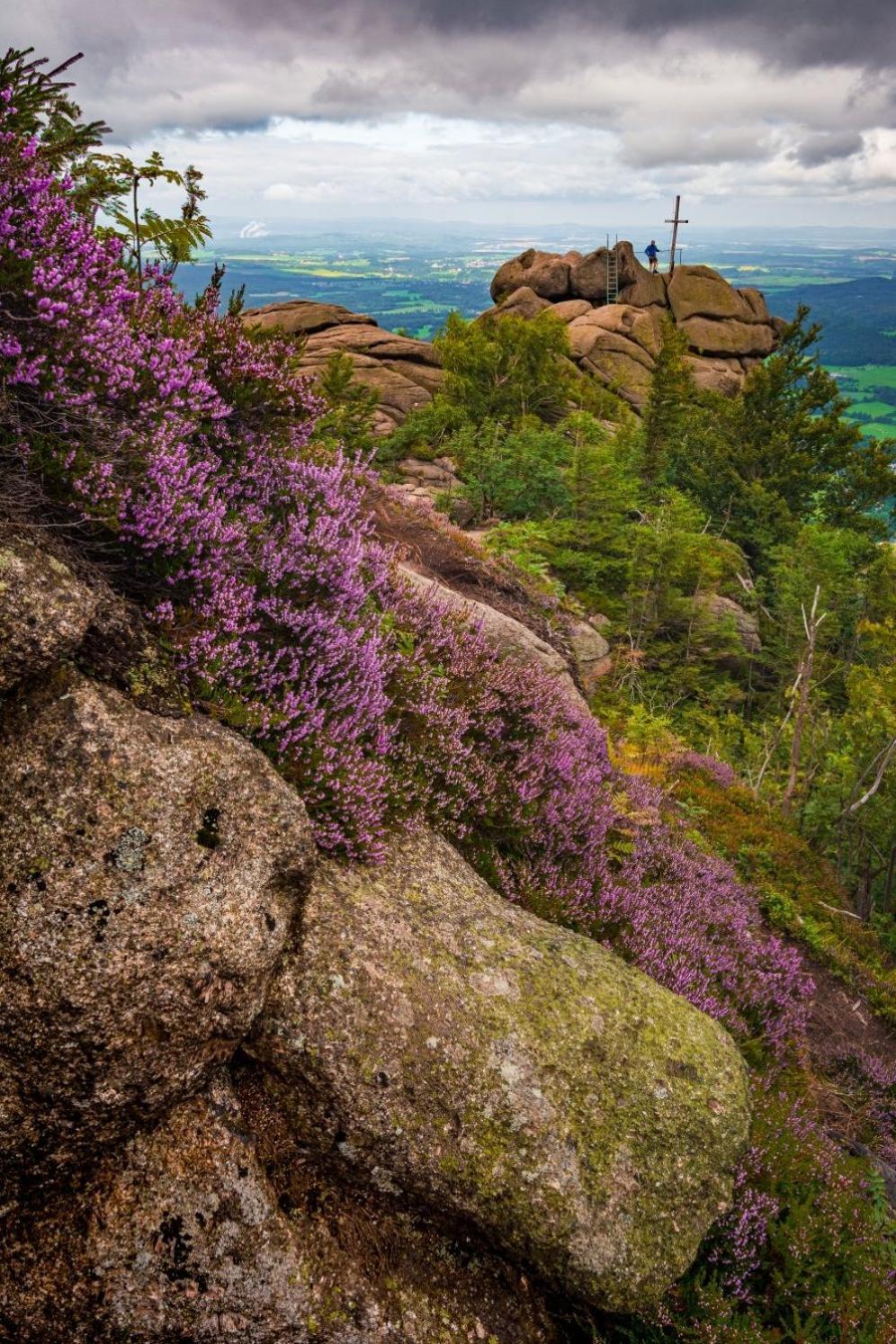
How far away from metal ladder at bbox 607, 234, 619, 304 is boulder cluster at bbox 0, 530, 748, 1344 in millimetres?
70461

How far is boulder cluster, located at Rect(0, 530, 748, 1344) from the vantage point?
3.15 metres

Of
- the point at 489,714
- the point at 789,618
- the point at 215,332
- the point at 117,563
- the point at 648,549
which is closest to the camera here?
the point at 117,563

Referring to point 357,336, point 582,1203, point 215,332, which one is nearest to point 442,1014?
point 582,1203

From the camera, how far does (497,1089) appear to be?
155 inches

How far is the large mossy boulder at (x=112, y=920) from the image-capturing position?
3086mm

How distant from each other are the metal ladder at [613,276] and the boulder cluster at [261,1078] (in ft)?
231

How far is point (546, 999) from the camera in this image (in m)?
4.39

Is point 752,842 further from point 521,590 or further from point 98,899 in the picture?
point 98,899

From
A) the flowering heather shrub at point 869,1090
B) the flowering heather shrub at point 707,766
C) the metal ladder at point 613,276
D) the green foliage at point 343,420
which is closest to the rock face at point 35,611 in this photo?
the green foliage at point 343,420

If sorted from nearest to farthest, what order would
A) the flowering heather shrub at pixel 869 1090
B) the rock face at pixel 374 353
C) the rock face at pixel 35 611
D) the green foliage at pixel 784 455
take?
1. the rock face at pixel 35 611
2. the flowering heather shrub at pixel 869 1090
3. the rock face at pixel 374 353
4. the green foliage at pixel 784 455

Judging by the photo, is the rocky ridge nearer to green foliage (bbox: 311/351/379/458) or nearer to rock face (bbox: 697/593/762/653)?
rock face (bbox: 697/593/762/653)

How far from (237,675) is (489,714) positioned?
2.79 metres

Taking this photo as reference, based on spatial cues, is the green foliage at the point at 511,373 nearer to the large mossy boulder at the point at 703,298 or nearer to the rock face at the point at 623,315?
the rock face at the point at 623,315

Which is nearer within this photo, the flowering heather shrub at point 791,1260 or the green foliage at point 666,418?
the flowering heather shrub at point 791,1260
